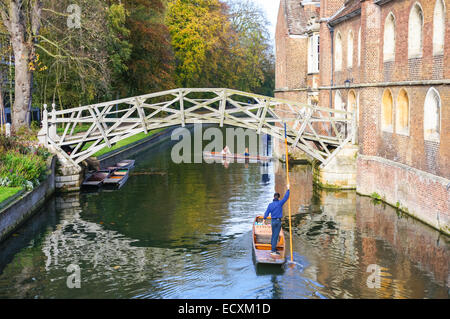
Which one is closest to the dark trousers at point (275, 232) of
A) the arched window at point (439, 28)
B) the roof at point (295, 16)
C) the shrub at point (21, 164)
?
the arched window at point (439, 28)

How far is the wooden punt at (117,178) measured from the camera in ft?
86.3

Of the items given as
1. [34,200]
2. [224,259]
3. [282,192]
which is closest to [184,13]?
[282,192]

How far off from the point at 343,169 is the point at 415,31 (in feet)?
22.9

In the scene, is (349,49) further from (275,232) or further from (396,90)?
(275,232)

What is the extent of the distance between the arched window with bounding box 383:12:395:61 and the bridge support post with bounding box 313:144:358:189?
4.40m

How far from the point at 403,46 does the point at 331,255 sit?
28.2ft

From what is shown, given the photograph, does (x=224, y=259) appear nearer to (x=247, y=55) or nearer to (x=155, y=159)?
(x=155, y=159)

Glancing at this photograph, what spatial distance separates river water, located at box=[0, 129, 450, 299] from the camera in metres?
13.0

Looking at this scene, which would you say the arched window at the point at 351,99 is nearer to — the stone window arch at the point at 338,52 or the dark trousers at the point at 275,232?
the stone window arch at the point at 338,52

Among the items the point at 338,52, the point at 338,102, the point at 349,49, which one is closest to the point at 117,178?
the point at 338,102

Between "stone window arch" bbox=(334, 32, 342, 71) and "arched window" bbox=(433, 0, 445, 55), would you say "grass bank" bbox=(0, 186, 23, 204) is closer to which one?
"arched window" bbox=(433, 0, 445, 55)

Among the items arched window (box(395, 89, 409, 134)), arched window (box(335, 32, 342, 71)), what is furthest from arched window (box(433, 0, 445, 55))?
arched window (box(335, 32, 342, 71))

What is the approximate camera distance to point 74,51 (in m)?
30.1

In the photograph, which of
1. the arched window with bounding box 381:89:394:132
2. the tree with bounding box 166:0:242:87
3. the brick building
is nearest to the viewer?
the brick building
